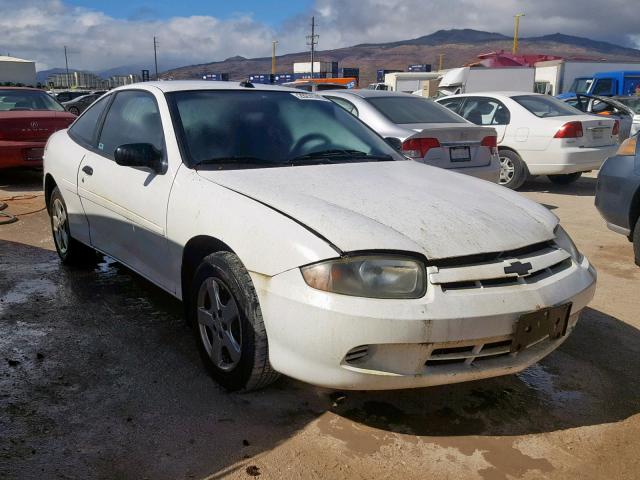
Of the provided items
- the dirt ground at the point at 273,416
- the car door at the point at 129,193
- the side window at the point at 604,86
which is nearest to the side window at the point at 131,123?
the car door at the point at 129,193

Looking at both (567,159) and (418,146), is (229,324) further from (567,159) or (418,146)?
(567,159)

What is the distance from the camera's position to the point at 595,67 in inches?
1097

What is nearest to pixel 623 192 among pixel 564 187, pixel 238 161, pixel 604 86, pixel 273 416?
pixel 238 161

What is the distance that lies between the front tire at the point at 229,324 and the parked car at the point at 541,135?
21.6ft

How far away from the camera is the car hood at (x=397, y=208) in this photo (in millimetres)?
2369

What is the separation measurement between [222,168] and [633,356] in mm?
2547

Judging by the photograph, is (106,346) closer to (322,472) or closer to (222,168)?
(222,168)

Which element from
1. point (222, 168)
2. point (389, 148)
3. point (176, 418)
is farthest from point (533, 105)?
point (176, 418)

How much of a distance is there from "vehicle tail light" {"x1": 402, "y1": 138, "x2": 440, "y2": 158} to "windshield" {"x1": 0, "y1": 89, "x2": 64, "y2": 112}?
6.22 metres

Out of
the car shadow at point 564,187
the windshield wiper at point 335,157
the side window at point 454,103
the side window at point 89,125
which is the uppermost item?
the side window at point 454,103

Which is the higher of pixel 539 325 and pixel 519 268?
pixel 519 268

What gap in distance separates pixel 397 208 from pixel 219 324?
1.01 metres

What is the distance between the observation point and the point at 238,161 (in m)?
3.15

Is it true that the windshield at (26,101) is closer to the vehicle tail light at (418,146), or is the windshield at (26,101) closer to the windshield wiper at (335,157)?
the vehicle tail light at (418,146)
